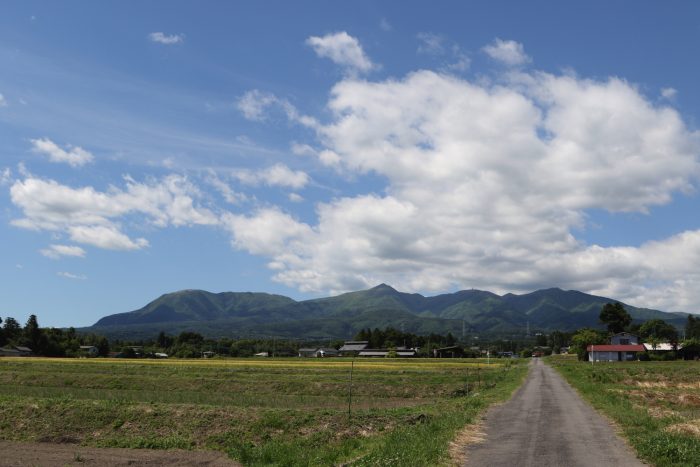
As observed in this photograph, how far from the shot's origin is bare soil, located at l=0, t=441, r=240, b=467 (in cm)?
2334

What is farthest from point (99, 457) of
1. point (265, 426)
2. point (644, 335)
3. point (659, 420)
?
A: point (644, 335)

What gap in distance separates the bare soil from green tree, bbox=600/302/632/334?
149297mm

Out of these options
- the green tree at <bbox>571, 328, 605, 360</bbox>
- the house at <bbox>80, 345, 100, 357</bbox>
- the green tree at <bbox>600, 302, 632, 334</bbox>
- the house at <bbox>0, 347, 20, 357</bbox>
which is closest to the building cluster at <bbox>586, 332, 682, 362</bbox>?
the green tree at <bbox>571, 328, 605, 360</bbox>

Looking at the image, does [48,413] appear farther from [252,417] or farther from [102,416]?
[252,417]

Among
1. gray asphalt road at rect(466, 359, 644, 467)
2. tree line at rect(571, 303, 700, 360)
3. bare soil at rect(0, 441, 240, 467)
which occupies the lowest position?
bare soil at rect(0, 441, 240, 467)

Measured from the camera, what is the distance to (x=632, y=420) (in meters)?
25.5

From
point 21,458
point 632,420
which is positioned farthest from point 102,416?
point 632,420

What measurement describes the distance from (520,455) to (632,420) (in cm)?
1021

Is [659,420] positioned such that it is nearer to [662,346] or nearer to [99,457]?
[99,457]

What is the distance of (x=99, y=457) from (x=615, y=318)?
15345cm

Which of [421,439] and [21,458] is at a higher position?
[421,439]

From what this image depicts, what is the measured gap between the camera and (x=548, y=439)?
70.2 ft

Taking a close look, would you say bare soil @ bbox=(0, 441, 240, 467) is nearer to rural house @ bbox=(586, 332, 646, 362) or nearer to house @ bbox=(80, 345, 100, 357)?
rural house @ bbox=(586, 332, 646, 362)

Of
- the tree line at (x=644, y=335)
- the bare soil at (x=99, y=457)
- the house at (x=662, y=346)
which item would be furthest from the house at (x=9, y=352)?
the house at (x=662, y=346)
